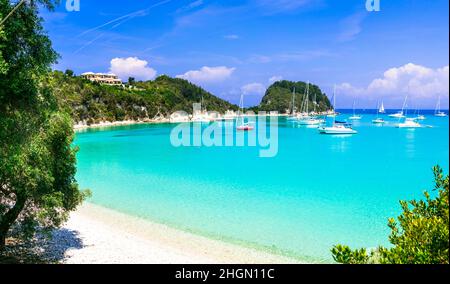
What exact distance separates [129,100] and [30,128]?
440 feet

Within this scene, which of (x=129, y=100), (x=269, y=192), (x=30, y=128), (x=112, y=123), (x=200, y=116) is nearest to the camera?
(x=30, y=128)

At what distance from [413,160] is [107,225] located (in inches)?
1700

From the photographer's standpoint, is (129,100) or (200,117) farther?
(200,117)

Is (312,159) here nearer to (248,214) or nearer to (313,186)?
(313,186)

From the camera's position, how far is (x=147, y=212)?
870 inches

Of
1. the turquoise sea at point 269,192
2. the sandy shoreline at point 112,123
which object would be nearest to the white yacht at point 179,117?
the sandy shoreline at point 112,123

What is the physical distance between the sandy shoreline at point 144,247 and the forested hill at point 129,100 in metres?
72.5

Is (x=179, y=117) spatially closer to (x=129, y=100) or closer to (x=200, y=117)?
(x=200, y=117)

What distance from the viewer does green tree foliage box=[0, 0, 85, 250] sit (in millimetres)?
8812

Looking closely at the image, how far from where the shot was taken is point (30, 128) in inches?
390

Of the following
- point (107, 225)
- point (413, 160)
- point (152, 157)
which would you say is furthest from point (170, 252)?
point (413, 160)

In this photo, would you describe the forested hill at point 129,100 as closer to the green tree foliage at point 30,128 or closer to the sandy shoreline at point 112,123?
the sandy shoreline at point 112,123

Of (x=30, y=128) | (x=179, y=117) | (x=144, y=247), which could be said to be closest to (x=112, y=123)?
(x=179, y=117)

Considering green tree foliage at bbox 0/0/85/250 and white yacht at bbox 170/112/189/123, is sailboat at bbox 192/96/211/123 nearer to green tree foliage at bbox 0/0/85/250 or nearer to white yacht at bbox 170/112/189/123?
white yacht at bbox 170/112/189/123
